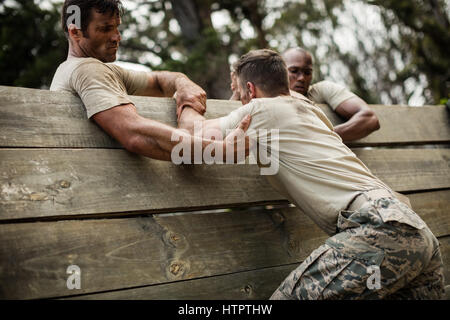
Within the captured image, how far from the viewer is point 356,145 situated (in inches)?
104

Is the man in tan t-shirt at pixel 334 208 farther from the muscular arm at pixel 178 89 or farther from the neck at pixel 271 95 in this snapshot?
the muscular arm at pixel 178 89

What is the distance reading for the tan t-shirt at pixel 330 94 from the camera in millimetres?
2744

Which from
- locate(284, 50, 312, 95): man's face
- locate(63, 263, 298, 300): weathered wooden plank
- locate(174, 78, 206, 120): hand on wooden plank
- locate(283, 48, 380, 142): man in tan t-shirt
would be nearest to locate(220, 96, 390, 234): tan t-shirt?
locate(174, 78, 206, 120): hand on wooden plank

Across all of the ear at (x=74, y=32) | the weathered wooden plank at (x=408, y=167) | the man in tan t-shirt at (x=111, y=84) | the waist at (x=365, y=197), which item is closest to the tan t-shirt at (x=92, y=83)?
the man in tan t-shirt at (x=111, y=84)

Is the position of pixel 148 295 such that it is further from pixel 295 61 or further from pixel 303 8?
pixel 303 8

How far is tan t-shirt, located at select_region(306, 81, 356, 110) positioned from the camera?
2744 mm

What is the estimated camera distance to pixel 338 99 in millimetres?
2742

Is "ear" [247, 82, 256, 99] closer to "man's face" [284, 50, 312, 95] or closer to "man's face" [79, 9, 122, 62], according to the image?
"man's face" [79, 9, 122, 62]

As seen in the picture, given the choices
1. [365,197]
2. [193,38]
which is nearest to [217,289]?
[365,197]

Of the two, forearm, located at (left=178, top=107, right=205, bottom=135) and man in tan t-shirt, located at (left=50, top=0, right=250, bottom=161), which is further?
forearm, located at (left=178, top=107, right=205, bottom=135)

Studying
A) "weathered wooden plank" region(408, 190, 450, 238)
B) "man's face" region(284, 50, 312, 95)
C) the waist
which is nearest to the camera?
the waist

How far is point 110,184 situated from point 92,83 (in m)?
0.48

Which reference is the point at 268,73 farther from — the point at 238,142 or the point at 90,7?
the point at 90,7
